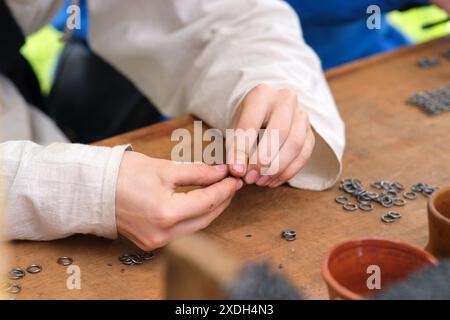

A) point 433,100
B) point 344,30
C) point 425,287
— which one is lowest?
point 344,30

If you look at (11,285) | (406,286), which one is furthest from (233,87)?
(406,286)

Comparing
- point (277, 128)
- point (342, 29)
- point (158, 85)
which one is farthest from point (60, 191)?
point (342, 29)

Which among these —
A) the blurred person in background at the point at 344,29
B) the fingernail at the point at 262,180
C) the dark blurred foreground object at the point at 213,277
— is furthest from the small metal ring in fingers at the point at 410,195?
the blurred person in background at the point at 344,29

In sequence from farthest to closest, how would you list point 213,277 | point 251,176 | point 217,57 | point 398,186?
point 217,57, point 398,186, point 251,176, point 213,277

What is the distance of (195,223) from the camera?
0.90 metres

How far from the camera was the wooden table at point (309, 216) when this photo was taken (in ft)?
2.84

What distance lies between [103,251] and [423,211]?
443 millimetres

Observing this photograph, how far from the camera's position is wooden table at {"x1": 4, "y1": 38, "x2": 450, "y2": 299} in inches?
34.1

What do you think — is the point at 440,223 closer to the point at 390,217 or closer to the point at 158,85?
the point at 390,217

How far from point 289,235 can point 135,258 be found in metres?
0.20

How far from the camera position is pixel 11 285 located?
2.81 ft

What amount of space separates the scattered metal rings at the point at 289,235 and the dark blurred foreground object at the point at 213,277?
1.23ft
